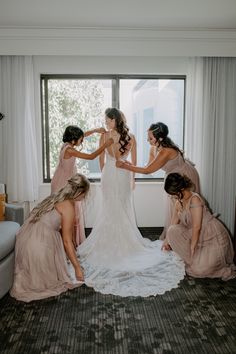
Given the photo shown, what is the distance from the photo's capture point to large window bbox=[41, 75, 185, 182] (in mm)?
4828

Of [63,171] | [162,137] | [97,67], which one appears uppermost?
[97,67]

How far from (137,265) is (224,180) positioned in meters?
2.09

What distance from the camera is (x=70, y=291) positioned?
2.97 m

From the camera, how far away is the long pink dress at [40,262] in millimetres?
2854

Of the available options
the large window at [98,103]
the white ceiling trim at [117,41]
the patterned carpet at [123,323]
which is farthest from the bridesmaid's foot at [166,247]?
the white ceiling trim at [117,41]

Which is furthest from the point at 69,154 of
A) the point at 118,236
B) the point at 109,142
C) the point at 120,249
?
the point at 120,249

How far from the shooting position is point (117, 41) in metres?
4.35

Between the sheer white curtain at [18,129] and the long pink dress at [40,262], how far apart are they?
5.56ft

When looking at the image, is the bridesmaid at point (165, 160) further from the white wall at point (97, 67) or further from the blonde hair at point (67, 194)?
the white wall at point (97, 67)

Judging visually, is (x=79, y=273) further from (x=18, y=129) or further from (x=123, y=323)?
(x=18, y=129)

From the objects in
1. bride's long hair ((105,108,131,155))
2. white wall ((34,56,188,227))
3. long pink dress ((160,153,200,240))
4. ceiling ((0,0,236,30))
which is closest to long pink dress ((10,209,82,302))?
bride's long hair ((105,108,131,155))

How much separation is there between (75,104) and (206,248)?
279 centimetres

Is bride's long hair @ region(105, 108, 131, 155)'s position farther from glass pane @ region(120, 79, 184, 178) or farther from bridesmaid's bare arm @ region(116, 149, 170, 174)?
glass pane @ region(120, 79, 184, 178)

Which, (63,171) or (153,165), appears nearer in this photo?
(153,165)
